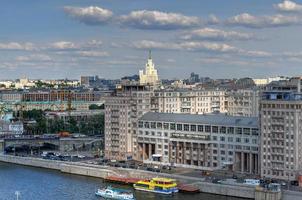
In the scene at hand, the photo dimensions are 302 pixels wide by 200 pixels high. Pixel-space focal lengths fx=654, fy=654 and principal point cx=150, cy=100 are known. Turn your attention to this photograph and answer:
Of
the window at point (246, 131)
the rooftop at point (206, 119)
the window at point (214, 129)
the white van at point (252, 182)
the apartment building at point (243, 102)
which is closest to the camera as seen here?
the white van at point (252, 182)

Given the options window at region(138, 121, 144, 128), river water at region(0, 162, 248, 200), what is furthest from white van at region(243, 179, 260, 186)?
window at region(138, 121, 144, 128)

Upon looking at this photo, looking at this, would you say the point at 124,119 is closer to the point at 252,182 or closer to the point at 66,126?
the point at 252,182

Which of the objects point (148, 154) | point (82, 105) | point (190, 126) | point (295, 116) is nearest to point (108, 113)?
point (148, 154)

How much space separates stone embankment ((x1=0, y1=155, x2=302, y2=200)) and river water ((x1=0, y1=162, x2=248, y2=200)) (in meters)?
0.90

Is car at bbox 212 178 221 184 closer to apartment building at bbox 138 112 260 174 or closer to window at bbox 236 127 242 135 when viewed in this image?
apartment building at bbox 138 112 260 174

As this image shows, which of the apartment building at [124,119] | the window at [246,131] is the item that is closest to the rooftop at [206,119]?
the window at [246,131]

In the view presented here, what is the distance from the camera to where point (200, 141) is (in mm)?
76938

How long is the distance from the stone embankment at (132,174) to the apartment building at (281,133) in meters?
5.91

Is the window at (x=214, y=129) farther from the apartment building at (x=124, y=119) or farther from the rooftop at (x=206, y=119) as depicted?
the apartment building at (x=124, y=119)

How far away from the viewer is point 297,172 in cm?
6550

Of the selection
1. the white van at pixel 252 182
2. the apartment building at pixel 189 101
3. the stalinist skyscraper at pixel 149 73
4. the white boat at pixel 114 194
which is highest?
the stalinist skyscraper at pixel 149 73

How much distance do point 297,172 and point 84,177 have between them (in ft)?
86.4

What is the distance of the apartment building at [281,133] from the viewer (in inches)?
2576

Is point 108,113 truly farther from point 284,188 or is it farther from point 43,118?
point 43,118
